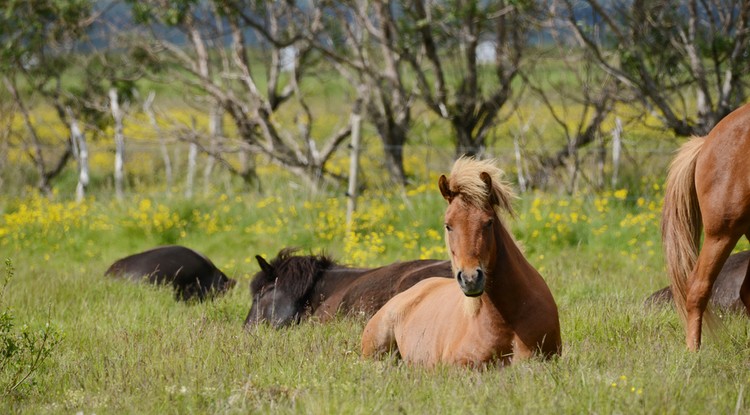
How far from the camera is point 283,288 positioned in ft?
25.6

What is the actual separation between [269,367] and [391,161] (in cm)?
1017

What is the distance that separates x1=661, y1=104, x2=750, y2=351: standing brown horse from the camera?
19.2 ft

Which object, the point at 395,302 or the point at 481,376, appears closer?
the point at 481,376

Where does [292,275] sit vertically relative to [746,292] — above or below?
below

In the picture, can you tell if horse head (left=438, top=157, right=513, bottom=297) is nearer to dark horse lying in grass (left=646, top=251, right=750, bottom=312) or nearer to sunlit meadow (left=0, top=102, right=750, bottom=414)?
sunlit meadow (left=0, top=102, right=750, bottom=414)

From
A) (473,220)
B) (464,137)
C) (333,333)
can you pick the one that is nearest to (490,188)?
(473,220)

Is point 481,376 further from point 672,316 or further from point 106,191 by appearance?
point 106,191

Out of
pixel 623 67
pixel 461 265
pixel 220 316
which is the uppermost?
pixel 623 67

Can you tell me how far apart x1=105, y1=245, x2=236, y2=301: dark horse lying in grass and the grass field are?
15.7 inches

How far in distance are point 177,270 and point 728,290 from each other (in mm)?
5242

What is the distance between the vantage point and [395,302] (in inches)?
241

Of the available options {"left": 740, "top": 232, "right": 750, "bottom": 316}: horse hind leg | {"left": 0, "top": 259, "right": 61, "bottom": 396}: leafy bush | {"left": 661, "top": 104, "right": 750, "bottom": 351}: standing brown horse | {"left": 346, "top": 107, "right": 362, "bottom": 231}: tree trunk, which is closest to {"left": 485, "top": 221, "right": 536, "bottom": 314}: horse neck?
{"left": 661, "top": 104, "right": 750, "bottom": 351}: standing brown horse

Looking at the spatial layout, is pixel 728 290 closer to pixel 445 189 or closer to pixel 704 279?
pixel 704 279

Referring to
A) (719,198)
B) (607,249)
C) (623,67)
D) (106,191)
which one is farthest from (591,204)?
(106,191)
